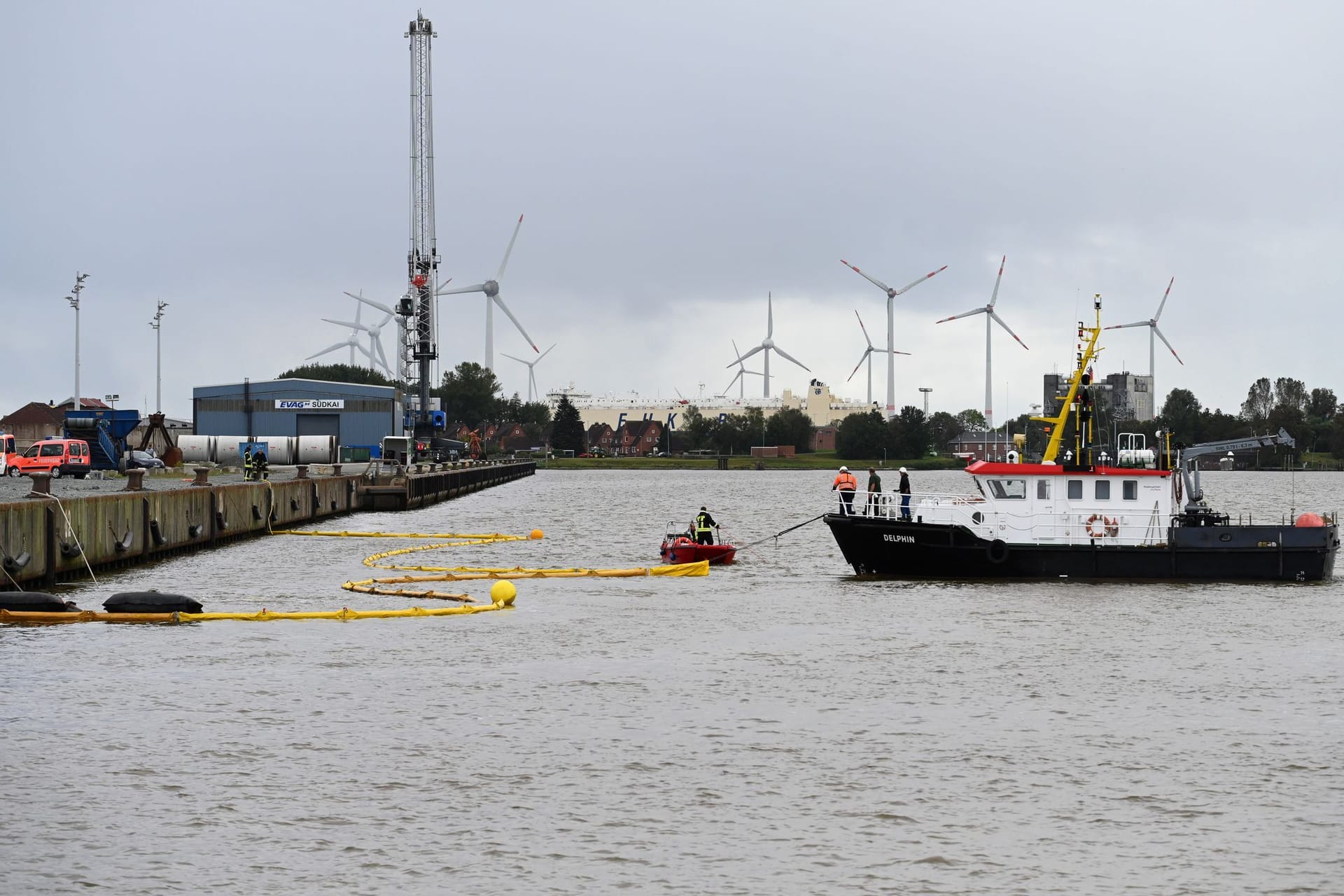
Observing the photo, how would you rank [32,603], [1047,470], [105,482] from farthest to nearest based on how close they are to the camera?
[105,482]
[1047,470]
[32,603]

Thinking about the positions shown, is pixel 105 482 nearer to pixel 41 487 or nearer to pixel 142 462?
pixel 142 462

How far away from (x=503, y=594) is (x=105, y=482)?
126 ft

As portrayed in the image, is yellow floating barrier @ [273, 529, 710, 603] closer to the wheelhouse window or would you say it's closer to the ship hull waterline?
the ship hull waterline

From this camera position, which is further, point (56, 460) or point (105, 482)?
point (56, 460)

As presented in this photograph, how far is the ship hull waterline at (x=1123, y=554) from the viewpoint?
131 feet

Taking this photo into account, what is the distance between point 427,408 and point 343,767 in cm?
12665

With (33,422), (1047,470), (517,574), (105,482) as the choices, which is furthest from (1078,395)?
(33,422)

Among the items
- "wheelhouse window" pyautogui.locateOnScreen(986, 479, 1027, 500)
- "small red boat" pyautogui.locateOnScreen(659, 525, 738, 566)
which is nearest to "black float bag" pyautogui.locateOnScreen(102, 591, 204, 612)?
"small red boat" pyautogui.locateOnScreen(659, 525, 738, 566)

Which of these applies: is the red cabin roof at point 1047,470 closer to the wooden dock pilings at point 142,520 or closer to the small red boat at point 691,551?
the small red boat at point 691,551

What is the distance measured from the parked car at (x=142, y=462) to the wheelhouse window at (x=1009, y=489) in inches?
2385

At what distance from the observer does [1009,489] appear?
40.5m

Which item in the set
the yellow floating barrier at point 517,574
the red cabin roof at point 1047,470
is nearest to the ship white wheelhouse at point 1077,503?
the red cabin roof at point 1047,470

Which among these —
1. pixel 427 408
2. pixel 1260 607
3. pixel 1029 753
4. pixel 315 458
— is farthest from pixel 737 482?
pixel 1029 753

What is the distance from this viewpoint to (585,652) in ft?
96.1
